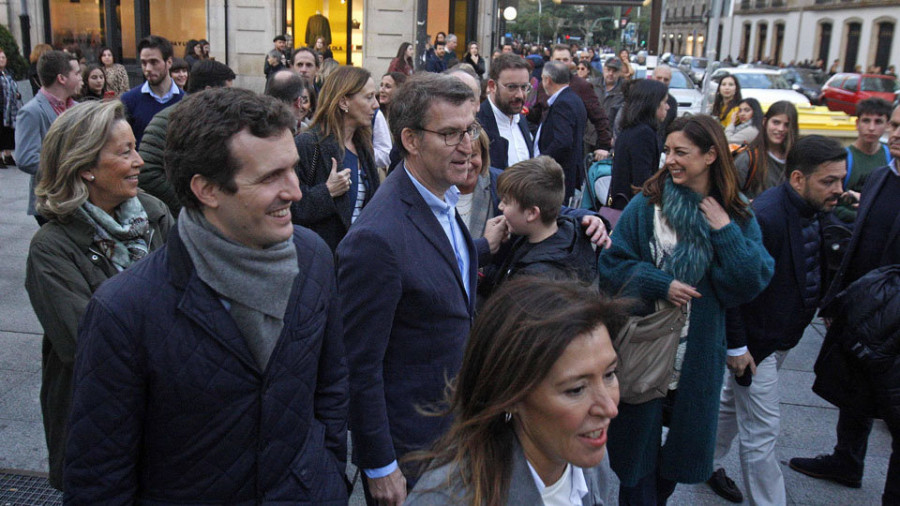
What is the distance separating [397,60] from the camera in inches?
607

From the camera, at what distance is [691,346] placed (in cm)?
374

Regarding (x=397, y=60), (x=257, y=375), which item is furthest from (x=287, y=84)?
(x=397, y=60)

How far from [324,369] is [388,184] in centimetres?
83

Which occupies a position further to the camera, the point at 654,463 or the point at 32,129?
the point at 32,129

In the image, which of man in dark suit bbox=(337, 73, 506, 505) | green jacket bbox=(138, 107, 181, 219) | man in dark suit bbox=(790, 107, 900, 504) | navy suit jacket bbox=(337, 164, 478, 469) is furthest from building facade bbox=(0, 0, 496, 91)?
navy suit jacket bbox=(337, 164, 478, 469)

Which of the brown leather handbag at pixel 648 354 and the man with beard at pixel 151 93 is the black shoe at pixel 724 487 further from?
the man with beard at pixel 151 93

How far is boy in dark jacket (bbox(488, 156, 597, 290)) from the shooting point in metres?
3.89

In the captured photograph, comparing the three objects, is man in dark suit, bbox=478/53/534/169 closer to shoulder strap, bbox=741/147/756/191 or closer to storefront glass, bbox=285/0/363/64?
shoulder strap, bbox=741/147/756/191

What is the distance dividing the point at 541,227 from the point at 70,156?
210 centimetres

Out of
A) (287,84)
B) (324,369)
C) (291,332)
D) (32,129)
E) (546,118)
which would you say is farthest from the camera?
(546,118)

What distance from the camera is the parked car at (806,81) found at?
31.7 metres

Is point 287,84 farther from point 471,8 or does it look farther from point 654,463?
point 471,8

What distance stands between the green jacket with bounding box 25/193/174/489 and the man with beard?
13.4 ft

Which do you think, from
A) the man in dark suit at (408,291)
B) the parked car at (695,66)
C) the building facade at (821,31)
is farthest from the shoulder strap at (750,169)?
the building facade at (821,31)
